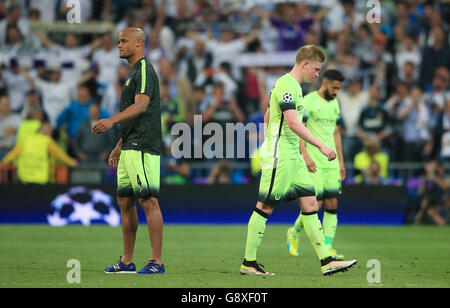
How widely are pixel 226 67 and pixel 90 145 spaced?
3297mm

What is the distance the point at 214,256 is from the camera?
11.4m

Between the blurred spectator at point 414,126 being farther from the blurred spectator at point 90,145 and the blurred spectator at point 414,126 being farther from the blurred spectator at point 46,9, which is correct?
the blurred spectator at point 46,9

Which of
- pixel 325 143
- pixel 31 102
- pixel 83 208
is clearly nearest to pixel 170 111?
pixel 83 208

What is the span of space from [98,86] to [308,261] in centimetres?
929

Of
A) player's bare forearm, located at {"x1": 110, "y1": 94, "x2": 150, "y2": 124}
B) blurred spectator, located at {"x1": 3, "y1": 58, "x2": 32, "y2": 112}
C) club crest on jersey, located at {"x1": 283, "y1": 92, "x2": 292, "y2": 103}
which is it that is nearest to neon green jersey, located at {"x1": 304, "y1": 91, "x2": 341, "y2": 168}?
club crest on jersey, located at {"x1": 283, "y1": 92, "x2": 292, "y2": 103}

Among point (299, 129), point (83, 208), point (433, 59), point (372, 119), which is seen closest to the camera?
point (299, 129)

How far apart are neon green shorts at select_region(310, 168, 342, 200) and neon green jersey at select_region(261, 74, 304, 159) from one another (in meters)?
2.33

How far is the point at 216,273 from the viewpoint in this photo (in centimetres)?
940

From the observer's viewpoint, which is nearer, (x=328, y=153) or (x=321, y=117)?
(x=328, y=153)

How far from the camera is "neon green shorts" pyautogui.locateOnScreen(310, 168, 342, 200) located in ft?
38.1

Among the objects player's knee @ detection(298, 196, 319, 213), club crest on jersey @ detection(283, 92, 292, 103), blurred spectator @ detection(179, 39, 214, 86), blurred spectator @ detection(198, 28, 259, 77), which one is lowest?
player's knee @ detection(298, 196, 319, 213)

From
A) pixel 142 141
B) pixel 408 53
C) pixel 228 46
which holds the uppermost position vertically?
pixel 228 46

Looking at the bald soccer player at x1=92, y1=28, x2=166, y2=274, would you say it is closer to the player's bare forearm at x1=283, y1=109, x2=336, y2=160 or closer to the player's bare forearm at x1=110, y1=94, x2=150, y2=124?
the player's bare forearm at x1=110, y1=94, x2=150, y2=124

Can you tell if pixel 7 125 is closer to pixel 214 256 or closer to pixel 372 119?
pixel 372 119
